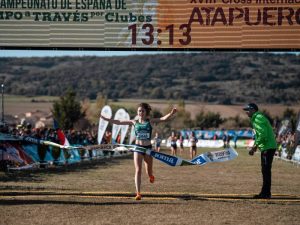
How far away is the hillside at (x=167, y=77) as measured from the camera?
15075 cm

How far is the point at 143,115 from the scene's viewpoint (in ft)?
41.6

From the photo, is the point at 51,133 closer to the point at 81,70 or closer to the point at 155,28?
the point at 155,28

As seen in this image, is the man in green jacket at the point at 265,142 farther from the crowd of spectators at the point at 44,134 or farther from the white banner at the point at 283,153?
the white banner at the point at 283,153

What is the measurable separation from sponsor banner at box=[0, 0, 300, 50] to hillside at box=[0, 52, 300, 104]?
125 metres

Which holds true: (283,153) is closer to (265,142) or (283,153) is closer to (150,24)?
(150,24)

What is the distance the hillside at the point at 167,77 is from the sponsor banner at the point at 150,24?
125 meters

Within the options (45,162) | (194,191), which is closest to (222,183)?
(194,191)

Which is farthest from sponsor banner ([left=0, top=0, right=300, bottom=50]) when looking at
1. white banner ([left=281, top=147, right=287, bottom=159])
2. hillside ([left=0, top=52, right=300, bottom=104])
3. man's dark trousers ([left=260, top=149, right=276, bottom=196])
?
hillside ([left=0, top=52, right=300, bottom=104])

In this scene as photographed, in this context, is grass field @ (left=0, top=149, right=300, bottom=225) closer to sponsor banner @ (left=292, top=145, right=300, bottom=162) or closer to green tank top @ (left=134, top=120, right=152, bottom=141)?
green tank top @ (left=134, top=120, right=152, bottom=141)

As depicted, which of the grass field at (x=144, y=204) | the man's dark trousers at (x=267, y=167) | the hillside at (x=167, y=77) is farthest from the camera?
the hillside at (x=167, y=77)

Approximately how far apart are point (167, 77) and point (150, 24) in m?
158

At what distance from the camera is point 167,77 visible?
173m

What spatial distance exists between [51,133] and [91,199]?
14.7 metres

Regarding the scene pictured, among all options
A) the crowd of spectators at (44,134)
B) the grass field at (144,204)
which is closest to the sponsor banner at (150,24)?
the grass field at (144,204)
